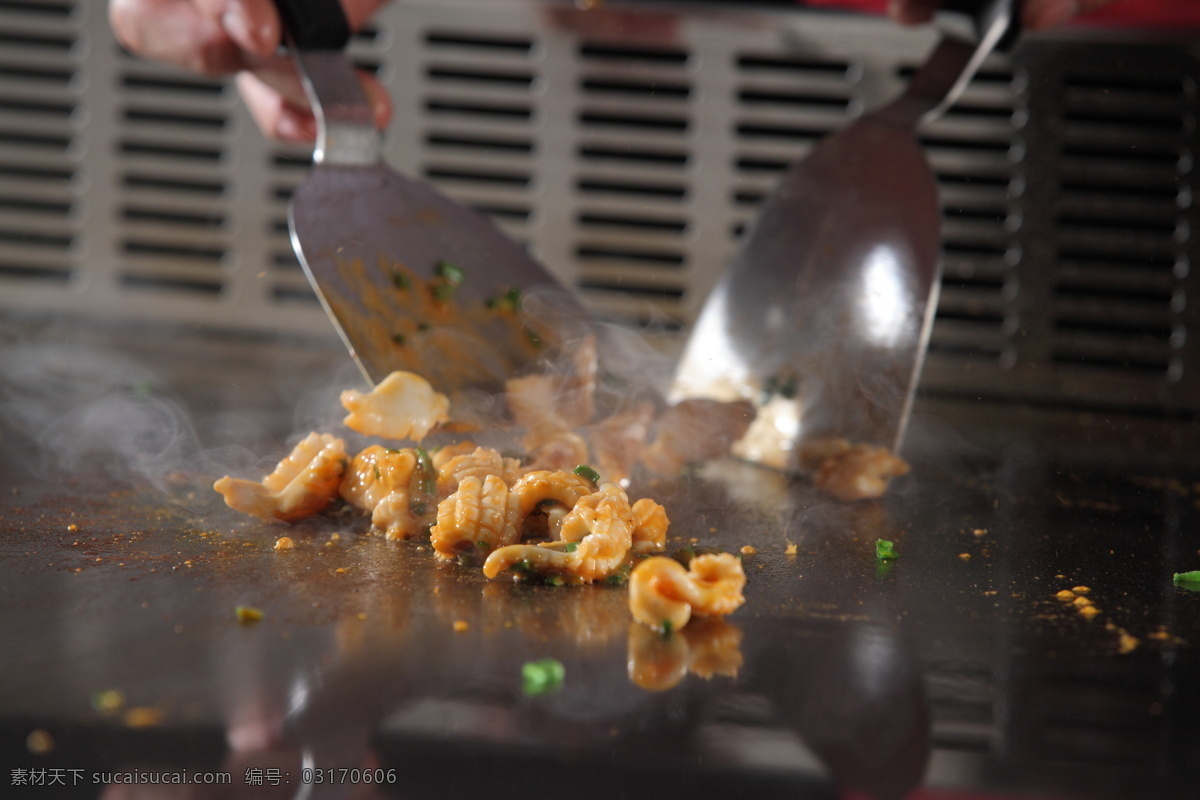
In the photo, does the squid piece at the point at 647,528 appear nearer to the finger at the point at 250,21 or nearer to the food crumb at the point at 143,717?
the food crumb at the point at 143,717

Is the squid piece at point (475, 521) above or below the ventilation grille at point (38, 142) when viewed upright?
below

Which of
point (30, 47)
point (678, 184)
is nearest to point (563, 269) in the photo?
point (678, 184)

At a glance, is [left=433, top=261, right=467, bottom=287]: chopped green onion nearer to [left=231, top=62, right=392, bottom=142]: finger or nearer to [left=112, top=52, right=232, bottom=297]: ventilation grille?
[left=231, top=62, right=392, bottom=142]: finger

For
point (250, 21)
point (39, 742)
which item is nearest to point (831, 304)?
point (250, 21)

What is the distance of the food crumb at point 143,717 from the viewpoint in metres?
0.72

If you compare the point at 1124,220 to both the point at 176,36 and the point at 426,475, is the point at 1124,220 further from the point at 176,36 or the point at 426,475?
the point at 176,36

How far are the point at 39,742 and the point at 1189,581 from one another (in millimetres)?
1168

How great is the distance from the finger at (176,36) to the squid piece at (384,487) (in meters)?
0.90

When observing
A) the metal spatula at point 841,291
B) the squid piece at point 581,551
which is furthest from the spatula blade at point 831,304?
the squid piece at point 581,551

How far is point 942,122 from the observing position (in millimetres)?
2287

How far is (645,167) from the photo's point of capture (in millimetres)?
2379

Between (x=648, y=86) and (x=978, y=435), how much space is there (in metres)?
1.12

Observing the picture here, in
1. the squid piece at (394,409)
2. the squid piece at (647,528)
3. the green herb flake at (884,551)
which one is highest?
the squid piece at (394,409)

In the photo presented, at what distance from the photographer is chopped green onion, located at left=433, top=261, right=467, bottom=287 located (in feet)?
5.16
